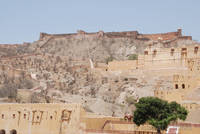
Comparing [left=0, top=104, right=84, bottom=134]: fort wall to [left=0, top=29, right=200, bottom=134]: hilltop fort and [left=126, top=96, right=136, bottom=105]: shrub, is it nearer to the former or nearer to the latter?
[left=0, top=29, right=200, bottom=134]: hilltop fort

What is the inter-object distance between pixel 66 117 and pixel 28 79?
3483cm

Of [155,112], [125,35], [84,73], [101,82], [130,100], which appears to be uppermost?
[125,35]

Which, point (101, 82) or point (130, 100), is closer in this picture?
point (130, 100)

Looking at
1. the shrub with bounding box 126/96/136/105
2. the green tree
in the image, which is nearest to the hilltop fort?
the shrub with bounding box 126/96/136/105

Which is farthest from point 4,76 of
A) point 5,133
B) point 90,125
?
point 90,125

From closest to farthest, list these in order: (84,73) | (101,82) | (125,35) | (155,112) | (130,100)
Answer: (155,112) → (130,100) → (101,82) → (84,73) → (125,35)

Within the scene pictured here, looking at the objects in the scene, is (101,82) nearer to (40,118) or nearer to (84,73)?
(84,73)

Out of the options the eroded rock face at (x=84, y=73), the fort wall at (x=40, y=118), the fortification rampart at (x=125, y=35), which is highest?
the fortification rampart at (x=125, y=35)

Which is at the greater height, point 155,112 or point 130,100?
point 155,112

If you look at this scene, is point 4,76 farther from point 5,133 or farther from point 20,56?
point 5,133

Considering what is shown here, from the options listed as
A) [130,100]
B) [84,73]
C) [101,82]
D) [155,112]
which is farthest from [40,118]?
[84,73]

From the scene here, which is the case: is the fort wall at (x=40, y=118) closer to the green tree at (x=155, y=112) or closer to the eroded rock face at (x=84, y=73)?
the green tree at (x=155, y=112)

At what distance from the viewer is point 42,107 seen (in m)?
43.2

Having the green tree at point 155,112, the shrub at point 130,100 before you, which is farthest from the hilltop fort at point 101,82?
the green tree at point 155,112
